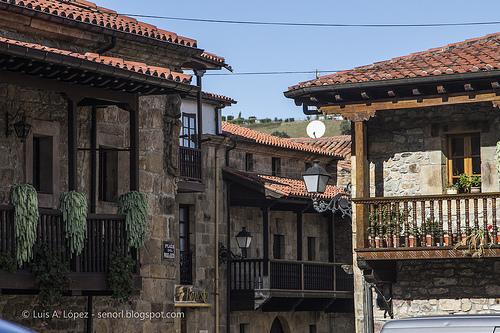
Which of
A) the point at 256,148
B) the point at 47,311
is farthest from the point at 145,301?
the point at 256,148

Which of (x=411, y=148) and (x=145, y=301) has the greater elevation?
(x=411, y=148)

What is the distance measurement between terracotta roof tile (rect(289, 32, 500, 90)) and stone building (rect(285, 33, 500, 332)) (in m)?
0.03

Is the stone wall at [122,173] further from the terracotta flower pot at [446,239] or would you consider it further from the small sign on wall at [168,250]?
the terracotta flower pot at [446,239]

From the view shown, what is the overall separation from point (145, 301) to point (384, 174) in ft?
16.1

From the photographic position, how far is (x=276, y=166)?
40312 millimetres

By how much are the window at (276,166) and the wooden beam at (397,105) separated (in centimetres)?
1516

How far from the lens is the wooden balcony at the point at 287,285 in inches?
1411

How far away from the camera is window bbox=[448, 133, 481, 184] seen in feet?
80.9

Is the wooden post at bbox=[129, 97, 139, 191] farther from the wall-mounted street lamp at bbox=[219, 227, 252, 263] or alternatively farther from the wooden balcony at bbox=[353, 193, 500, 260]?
the wall-mounted street lamp at bbox=[219, 227, 252, 263]

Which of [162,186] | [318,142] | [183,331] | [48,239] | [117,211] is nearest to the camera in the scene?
[48,239]

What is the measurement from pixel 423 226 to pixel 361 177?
1.36 metres

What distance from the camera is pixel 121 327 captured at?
22.9 m

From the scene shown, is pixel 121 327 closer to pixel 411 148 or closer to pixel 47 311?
pixel 47 311

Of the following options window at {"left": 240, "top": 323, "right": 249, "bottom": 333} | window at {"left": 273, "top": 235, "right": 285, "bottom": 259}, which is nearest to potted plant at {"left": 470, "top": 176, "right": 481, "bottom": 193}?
window at {"left": 240, "top": 323, "right": 249, "bottom": 333}
